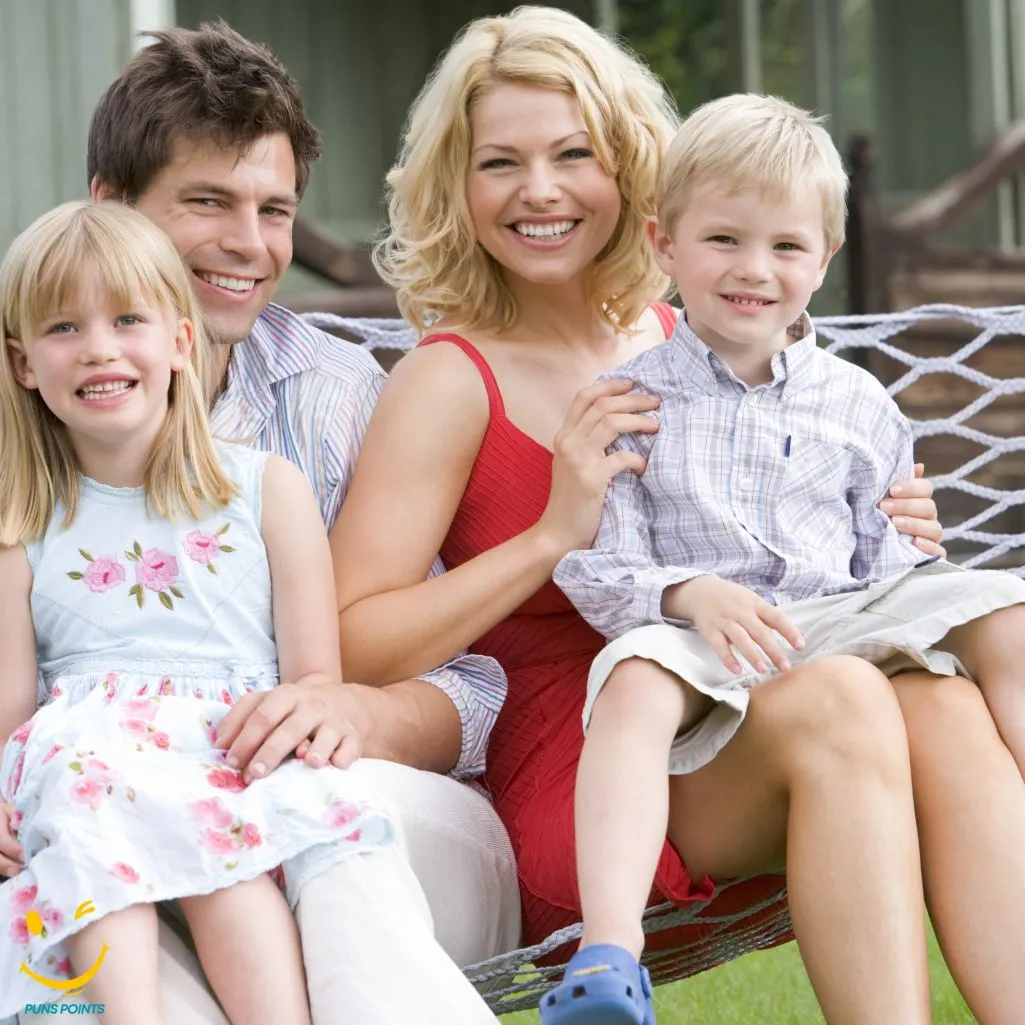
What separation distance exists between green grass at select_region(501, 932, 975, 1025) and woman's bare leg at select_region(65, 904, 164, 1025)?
1225 mm

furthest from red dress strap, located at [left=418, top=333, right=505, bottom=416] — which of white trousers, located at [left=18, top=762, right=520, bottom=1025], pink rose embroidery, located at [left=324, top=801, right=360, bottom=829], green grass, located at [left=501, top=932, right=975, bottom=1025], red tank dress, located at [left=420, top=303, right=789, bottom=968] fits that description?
green grass, located at [left=501, top=932, right=975, bottom=1025]

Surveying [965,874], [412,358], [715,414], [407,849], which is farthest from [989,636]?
Answer: [412,358]

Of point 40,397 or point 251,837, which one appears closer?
point 251,837

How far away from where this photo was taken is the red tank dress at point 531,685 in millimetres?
1878

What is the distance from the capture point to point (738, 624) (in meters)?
1.72

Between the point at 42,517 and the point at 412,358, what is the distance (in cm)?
52

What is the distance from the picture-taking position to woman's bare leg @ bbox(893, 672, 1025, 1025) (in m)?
1.58

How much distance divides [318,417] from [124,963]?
2.77ft

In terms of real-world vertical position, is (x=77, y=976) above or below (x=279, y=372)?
below

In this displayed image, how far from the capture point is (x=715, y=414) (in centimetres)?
198

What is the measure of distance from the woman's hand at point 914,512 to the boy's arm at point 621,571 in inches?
11.0

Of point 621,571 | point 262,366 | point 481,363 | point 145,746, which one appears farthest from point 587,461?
point 145,746

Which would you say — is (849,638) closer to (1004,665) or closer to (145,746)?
(1004,665)

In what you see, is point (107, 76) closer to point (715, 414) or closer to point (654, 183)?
point (654, 183)
